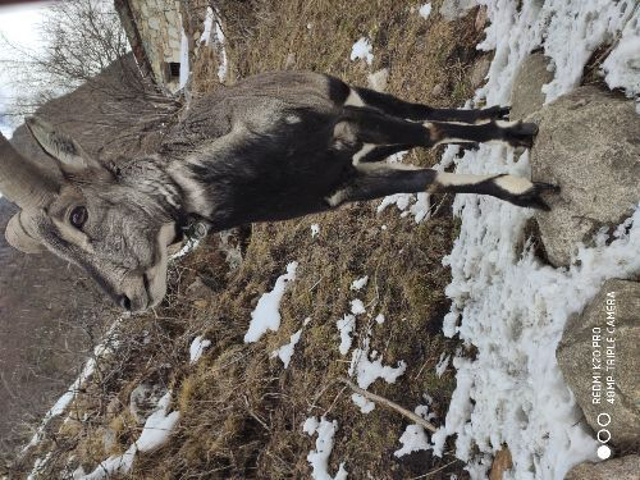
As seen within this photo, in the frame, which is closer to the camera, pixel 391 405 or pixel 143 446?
pixel 391 405

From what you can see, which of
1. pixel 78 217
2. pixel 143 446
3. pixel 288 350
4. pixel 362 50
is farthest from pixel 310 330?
pixel 362 50

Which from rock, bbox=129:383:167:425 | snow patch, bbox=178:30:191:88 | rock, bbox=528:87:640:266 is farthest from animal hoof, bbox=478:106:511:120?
snow patch, bbox=178:30:191:88

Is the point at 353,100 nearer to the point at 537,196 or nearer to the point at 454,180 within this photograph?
the point at 454,180

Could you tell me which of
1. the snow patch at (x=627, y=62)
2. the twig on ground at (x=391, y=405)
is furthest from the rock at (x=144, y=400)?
the snow patch at (x=627, y=62)

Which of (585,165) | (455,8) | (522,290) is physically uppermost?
(455,8)

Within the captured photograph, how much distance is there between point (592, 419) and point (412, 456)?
4.92 ft

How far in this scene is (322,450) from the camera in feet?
15.1

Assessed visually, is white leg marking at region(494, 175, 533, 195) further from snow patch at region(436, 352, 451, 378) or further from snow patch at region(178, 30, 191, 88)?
snow patch at region(178, 30, 191, 88)

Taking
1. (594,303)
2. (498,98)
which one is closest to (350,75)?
(498,98)

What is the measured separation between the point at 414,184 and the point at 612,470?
165cm

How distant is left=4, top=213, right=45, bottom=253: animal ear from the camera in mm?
3254

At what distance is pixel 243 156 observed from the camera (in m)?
3.09

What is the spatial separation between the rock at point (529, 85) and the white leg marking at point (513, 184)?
523mm

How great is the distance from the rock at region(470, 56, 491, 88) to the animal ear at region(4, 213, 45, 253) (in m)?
3.29
